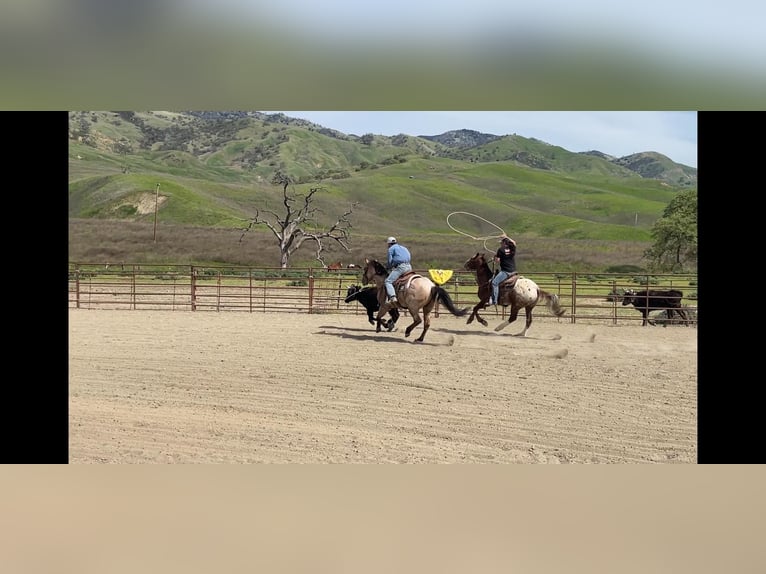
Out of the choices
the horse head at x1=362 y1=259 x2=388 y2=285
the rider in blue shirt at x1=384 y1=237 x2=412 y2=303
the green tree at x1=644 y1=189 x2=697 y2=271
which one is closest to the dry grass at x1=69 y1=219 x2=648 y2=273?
the green tree at x1=644 y1=189 x2=697 y2=271

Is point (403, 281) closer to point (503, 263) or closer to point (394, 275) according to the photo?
point (394, 275)

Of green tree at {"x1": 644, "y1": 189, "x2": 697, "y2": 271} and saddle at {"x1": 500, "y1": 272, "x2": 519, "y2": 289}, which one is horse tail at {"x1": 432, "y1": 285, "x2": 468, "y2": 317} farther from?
green tree at {"x1": 644, "y1": 189, "x2": 697, "y2": 271}

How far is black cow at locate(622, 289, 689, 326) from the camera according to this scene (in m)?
13.8

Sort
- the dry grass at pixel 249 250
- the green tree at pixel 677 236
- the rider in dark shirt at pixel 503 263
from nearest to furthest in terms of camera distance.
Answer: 1. the rider in dark shirt at pixel 503 263
2. the green tree at pixel 677 236
3. the dry grass at pixel 249 250

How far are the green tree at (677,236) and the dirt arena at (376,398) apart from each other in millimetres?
23770

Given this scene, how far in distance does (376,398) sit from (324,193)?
62.3 meters

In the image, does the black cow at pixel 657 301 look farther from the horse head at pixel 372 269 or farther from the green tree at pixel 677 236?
the green tree at pixel 677 236

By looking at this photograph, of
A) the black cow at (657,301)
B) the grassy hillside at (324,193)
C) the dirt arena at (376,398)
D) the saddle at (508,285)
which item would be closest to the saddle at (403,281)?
the dirt arena at (376,398)

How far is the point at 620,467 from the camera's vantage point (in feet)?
20.3

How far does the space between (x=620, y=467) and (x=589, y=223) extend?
212 feet

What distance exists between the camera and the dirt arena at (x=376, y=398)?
6383mm

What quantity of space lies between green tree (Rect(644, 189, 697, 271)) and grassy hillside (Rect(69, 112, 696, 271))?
31.0 feet
